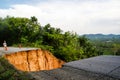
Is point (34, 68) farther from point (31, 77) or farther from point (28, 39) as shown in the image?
point (31, 77)

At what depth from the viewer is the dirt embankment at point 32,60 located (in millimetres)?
19944

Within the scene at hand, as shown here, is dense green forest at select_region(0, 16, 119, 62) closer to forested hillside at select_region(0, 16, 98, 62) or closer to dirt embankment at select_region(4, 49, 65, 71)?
forested hillside at select_region(0, 16, 98, 62)

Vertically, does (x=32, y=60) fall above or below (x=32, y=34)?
below

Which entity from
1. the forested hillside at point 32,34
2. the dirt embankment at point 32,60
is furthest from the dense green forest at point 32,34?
the dirt embankment at point 32,60

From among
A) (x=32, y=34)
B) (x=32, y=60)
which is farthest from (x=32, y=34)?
(x=32, y=60)

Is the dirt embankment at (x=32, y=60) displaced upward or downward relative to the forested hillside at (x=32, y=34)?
downward

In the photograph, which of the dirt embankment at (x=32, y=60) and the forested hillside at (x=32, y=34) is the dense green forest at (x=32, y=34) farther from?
the dirt embankment at (x=32, y=60)

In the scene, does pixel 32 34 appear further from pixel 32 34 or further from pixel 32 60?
pixel 32 60

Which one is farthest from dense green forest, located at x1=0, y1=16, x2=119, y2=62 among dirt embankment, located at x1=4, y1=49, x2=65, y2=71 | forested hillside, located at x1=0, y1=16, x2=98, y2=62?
dirt embankment, located at x1=4, y1=49, x2=65, y2=71

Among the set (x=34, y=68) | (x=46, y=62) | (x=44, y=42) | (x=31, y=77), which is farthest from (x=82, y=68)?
(x=44, y=42)

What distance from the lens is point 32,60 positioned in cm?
2273

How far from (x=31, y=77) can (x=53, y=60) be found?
60.7 feet

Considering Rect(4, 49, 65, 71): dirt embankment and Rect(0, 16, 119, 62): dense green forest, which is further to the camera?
Rect(0, 16, 119, 62): dense green forest

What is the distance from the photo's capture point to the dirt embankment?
65.4ft
